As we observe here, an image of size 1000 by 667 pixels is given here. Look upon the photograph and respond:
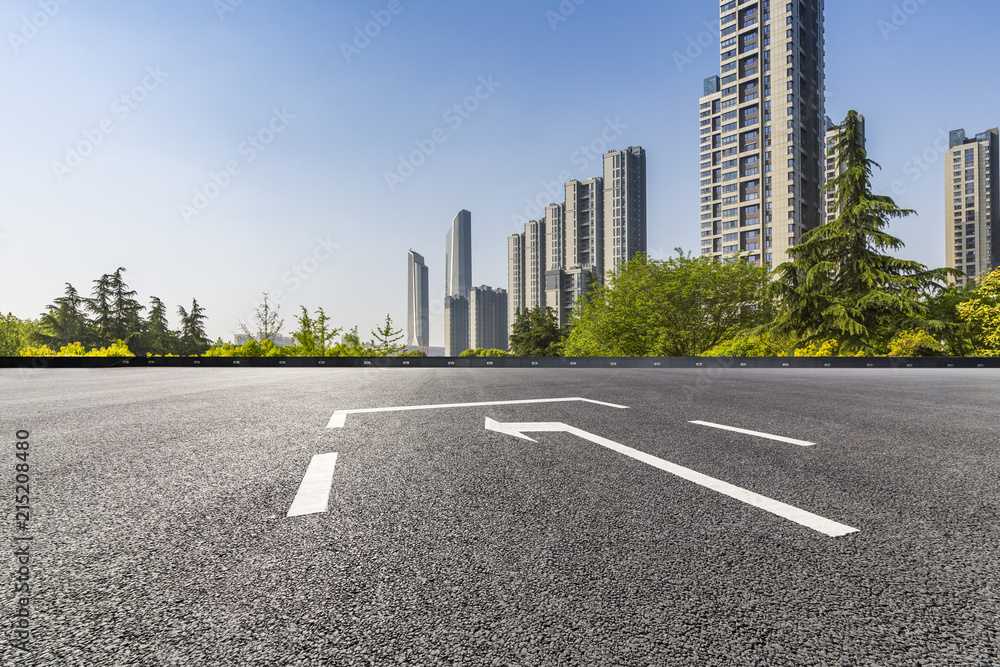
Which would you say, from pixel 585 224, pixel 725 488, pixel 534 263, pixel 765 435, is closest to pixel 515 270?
pixel 534 263

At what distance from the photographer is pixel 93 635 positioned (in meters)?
1.40

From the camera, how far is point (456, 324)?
193m

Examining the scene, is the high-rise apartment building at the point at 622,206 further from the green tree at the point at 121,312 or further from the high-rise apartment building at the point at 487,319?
the green tree at the point at 121,312

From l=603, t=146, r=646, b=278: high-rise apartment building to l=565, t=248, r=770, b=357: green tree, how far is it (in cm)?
9431

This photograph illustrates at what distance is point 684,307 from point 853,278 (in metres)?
11.0

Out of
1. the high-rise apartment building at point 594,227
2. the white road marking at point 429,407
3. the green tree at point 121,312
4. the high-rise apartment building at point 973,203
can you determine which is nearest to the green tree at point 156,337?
the green tree at point 121,312

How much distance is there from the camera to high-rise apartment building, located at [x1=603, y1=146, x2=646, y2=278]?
133 metres

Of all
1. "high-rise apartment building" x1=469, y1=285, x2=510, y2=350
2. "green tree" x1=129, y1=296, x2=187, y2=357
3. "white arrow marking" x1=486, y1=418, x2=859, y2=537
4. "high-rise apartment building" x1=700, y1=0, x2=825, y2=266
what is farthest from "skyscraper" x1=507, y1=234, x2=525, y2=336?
"white arrow marking" x1=486, y1=418, x2=859, y2=537

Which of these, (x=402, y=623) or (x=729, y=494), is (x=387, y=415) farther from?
(x=402, y=623)

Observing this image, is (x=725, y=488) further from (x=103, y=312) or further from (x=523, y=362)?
(x=103, y=312)

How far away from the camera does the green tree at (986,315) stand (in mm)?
28391

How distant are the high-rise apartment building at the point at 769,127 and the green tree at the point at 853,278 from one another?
136ft

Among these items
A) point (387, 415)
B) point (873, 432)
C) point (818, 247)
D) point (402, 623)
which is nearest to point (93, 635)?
point (402, 623)

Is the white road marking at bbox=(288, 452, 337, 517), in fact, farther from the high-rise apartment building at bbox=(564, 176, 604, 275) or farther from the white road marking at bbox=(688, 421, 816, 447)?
the high-rise apartment building at bbox=(564, 176, 604, 275)
